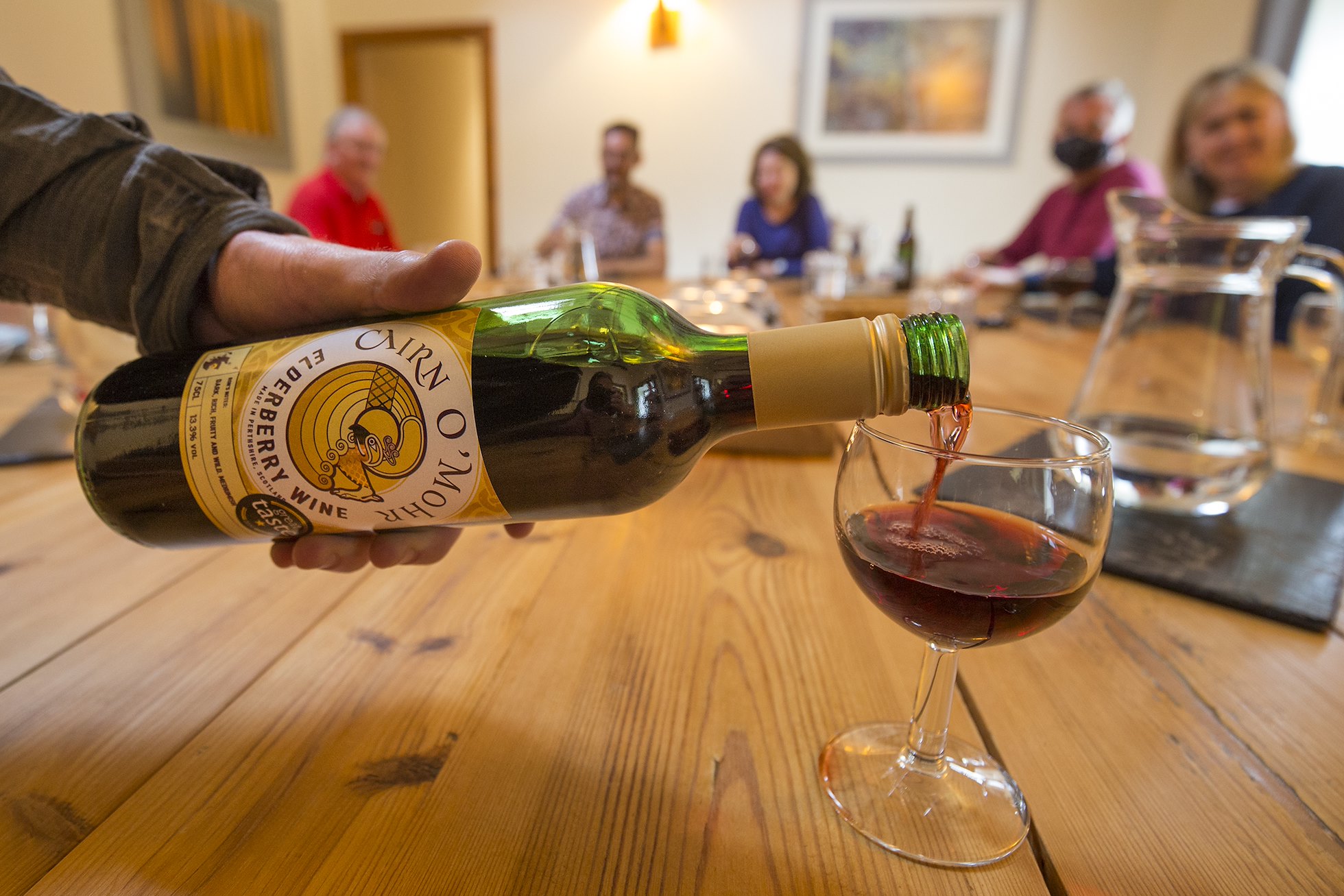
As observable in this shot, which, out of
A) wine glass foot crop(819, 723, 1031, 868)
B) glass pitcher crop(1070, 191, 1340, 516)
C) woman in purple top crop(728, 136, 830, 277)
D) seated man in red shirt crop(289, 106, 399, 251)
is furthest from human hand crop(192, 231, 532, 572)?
woman in purple top crop(728, 136, 830, 277)

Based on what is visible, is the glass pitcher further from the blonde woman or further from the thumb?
the blonde woman

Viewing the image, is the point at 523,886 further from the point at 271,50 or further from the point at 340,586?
the point at 271,50

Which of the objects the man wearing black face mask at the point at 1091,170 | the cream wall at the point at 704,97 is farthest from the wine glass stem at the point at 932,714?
the cream wall at the point at 704,97

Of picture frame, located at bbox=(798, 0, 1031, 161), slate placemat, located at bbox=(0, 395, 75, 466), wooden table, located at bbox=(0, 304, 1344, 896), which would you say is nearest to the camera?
wooden table, located at bbox=(0, 304, 1344, 896)

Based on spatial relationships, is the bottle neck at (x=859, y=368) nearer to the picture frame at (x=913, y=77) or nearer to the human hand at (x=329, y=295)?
the human hand at (x=329, y=295)

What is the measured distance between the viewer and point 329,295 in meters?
0.46

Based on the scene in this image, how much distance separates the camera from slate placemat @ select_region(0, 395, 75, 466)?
759 mm

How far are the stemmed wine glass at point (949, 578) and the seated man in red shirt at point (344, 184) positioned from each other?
9.60ft

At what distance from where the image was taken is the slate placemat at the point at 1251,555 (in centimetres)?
53

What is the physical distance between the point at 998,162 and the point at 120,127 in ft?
14.0

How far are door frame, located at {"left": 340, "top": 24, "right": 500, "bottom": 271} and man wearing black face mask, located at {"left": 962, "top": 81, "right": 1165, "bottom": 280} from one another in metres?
2.94

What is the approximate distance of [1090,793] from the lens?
0.37 meters

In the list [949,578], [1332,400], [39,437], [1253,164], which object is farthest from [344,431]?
[1253,164]

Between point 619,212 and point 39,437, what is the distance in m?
2.79
